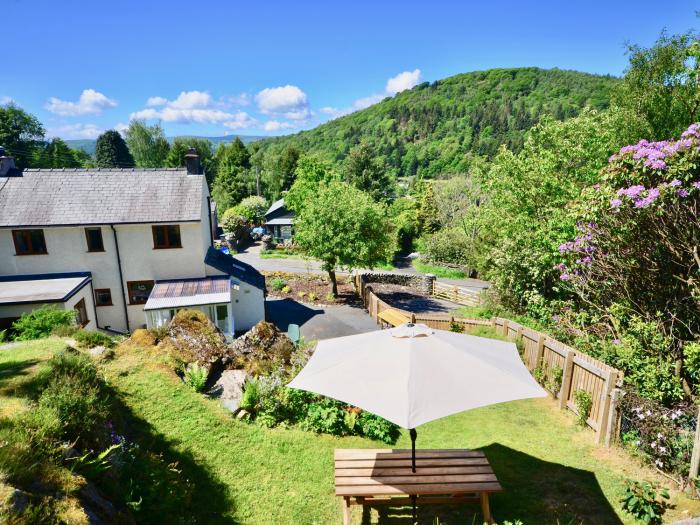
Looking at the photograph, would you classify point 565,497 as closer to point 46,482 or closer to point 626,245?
point 626,245

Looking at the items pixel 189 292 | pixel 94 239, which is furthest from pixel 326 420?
pixel 94 239

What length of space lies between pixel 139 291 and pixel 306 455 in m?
14.9

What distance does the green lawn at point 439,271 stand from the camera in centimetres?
3615

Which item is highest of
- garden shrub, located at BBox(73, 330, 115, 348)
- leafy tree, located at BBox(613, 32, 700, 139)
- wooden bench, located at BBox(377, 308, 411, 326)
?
leafy tree, located at BBox(613, 32, 700, 139)

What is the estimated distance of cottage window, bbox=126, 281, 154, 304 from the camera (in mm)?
18734

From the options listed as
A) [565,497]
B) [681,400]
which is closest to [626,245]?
[681,400]

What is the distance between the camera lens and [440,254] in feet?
129

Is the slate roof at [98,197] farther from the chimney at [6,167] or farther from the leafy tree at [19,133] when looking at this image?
the leafy tree at [19,133]

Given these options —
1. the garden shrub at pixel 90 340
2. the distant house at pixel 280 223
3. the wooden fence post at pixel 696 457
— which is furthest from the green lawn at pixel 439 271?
the wooden fence post at pixel 696 457

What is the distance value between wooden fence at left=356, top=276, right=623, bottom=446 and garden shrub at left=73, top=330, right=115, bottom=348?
1208cm

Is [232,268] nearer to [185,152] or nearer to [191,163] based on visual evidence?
[191,163]

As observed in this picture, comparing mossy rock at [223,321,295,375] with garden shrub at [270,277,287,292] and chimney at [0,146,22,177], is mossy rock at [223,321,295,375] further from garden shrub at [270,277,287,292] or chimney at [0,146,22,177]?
chimney at [0,146,22,177]

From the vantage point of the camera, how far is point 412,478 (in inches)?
229

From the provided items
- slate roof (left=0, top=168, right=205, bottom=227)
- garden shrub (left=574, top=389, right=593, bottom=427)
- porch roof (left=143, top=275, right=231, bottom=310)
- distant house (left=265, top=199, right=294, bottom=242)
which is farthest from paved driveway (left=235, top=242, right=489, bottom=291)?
garden shrub (left=574, top=389, right=593, bottom=427)
